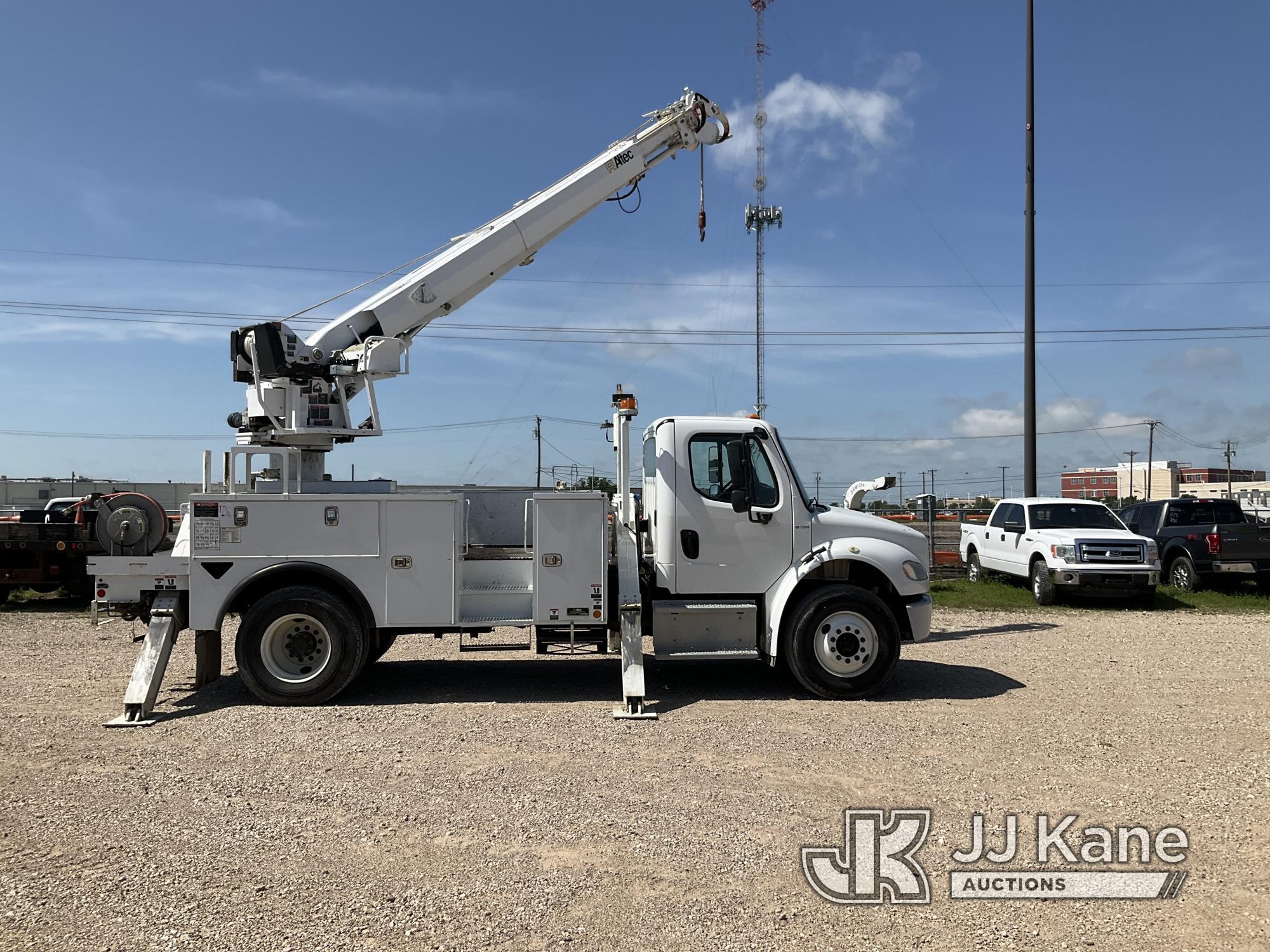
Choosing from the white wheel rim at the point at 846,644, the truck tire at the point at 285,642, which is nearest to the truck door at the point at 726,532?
the white wheel rim at the point at 846,644

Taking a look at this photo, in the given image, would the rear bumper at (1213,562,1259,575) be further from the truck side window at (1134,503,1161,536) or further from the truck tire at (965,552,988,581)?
the truck tire at (965,552,988,581)

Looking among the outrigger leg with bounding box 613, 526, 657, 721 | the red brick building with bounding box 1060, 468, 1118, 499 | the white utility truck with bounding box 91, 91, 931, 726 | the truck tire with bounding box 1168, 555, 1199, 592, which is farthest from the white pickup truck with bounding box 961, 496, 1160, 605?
the red brick building with bounding box 1060, 468, 1118, 499

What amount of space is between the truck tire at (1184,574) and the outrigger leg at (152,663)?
53.7 feet

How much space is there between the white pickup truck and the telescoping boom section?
9.16 m

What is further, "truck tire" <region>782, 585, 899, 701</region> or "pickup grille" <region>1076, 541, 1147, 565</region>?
"pickup grille" <region>1076, 541, 1147, 565</region>

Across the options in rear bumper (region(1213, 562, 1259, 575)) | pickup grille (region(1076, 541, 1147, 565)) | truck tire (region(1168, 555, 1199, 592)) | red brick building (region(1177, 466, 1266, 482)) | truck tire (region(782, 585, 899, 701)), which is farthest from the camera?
red brick building (region(1177, 466, 1266, 482))

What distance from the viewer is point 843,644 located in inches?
318

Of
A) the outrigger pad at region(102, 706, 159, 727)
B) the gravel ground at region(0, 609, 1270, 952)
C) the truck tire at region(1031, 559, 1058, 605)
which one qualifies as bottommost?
the gravel ground at region(0, 609, 1270, 952)

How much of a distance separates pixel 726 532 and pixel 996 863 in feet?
13.6

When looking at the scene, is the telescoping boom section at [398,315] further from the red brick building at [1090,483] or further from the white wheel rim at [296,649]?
the red brick building at [1090,483]

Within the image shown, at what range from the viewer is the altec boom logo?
13.7ft

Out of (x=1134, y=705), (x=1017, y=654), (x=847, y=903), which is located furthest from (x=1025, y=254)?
(x=847, y=903)

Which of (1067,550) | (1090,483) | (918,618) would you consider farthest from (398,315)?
(1090,483)

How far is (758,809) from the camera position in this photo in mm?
5273
